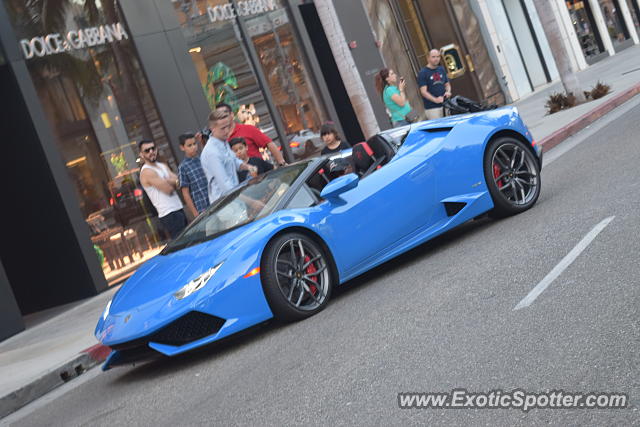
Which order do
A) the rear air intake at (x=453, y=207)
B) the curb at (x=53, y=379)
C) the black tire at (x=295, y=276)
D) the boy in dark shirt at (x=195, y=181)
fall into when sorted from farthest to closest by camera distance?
the boy in dark shirt at (x=195, y=181), the rear air intake at (x=453, y=207), the curb at (x=53, y=379), the black tire at (x=295, y=276)

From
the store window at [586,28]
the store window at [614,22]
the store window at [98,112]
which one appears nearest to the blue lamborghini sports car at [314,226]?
the store window at [98,112]

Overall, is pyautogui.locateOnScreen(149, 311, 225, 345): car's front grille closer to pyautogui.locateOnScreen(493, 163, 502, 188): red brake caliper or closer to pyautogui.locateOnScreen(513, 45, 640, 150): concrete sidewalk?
pyautogui.locateOnScreen(493, 163, 502, 188): red brake caliper

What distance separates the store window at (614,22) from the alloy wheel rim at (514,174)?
30.8 m

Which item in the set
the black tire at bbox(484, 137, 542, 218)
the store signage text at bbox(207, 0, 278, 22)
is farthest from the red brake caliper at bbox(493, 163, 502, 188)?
the store signage text at bbox(207, 0, 278, 22)

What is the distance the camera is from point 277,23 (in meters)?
19.4

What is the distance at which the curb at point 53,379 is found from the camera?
763 centimetres

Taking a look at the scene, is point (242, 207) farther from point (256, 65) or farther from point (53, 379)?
point (256, 65)

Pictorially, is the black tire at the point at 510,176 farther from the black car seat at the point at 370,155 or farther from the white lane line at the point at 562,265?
the white lane line at the point at 562,265

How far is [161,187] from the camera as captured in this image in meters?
11.0

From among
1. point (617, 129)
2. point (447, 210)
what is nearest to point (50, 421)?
point (447, 210)

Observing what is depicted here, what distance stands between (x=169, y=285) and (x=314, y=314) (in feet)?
3.83

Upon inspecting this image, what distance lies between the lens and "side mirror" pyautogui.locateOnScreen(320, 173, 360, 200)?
24.1 ft

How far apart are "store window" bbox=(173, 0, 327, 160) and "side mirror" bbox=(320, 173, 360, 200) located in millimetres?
9622

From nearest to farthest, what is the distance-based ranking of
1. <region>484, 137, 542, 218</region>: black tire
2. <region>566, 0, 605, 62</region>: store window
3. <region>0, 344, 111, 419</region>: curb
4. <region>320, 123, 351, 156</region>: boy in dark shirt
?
<region>0, 344, 111, 419</region>: curb, <region>484, 137, 542, 218</region>: black tire, <region>320, 123, 351, 156</region>: boy in dark shirt, <region>566, 0, 605, 62</region>: store window
